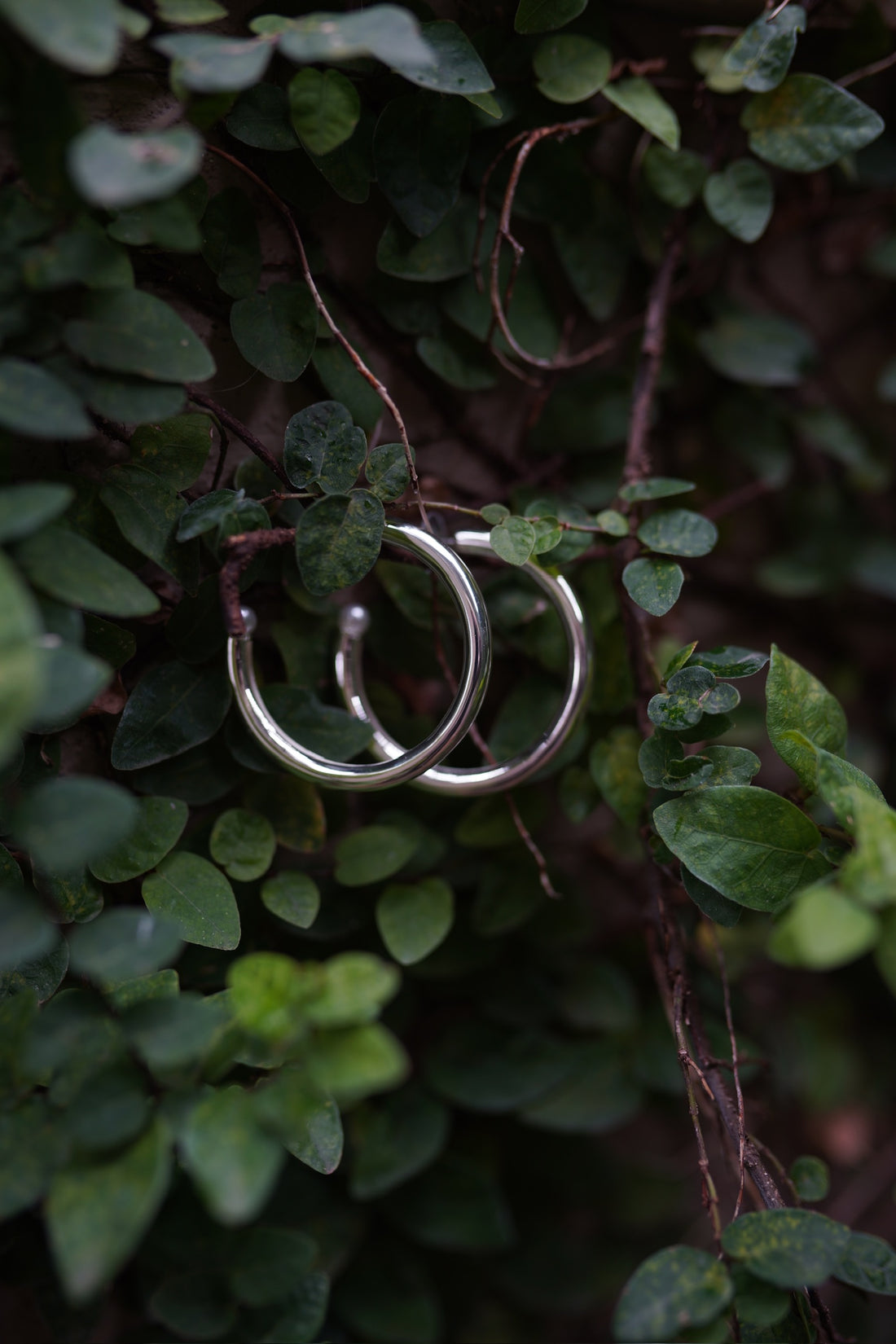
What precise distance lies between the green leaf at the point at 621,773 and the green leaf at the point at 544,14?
0.54 meters

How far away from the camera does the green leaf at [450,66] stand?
0.56 m

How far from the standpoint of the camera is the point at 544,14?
648 mm

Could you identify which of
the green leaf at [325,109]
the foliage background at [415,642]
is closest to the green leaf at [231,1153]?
the foliage background at [415,642]

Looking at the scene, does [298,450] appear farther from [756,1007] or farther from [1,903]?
[756,1007]

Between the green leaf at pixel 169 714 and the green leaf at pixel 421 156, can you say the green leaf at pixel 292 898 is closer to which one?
the green leaf at pixel 169 714

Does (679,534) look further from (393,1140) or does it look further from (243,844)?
(393,1140)

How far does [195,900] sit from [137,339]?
36 centimetres

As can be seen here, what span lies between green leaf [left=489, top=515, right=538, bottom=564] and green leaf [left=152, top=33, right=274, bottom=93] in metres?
0.30

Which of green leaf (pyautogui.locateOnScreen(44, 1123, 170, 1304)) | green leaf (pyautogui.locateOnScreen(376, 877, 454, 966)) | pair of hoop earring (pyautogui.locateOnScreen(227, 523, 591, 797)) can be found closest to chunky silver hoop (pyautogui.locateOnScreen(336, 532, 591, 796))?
pair of hoop earring (pyautogui.locateOnScreen(227, 523, 591, 797))

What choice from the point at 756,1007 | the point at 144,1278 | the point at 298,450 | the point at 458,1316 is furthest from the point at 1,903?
the point at 756,1007

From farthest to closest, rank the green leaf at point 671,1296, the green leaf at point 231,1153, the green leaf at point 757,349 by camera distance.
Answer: the green leaf at point 757,349, the green leaf at point 671,1296, the green leaf at point 231,1153

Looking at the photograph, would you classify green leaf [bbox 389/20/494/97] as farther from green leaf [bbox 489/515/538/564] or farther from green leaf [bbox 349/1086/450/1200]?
green leaf [bbox 349/1086/450/1200]

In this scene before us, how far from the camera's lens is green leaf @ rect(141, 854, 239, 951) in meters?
0.60

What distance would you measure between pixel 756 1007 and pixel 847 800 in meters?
0.69
